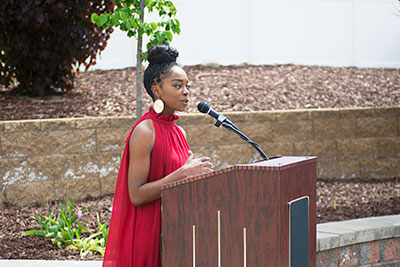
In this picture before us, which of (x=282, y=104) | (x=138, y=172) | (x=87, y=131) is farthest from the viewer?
(x=282, y=104)

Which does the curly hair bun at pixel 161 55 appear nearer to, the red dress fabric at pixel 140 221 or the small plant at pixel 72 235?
the red dress fabric at pixel 140 221

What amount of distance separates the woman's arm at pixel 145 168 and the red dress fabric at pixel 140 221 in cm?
4

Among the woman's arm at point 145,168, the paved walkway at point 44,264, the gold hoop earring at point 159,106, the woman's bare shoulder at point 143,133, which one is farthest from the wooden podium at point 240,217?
the paved walkway at point 44,264

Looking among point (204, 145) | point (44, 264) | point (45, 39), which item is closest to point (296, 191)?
point (44, 264)

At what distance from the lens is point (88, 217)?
5523 millimetres

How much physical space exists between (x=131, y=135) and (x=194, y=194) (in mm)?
476

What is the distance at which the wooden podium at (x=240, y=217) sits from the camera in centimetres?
200

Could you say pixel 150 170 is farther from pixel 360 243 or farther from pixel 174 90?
pixel 360 243

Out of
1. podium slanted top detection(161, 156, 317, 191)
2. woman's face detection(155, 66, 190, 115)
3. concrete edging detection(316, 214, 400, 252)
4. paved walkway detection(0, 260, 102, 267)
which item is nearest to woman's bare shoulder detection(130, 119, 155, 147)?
woman's face detection(155, 66, 190, 115)

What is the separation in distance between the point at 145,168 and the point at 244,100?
16.9 feet

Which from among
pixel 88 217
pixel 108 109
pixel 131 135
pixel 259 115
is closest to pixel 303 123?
pixel 259 115

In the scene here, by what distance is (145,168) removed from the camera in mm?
2365

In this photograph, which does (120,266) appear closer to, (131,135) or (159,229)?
(159,229)

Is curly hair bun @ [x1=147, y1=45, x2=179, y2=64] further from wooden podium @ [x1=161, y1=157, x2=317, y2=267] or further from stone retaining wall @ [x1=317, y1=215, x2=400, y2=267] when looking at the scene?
stone retaining wall @ [x1=317, y1=215, x2=400, y2=267]
